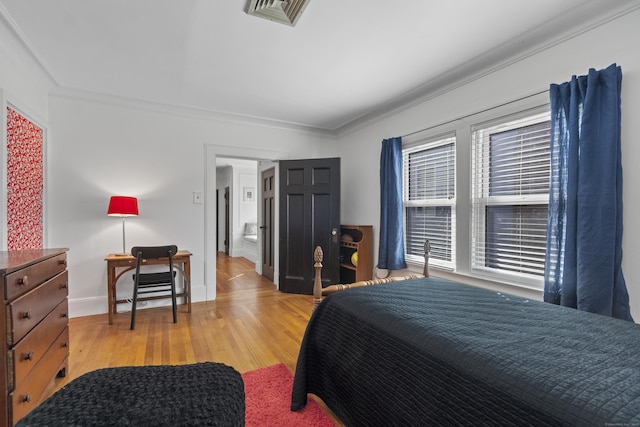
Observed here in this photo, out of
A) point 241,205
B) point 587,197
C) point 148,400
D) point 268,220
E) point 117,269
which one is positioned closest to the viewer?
point 148,400

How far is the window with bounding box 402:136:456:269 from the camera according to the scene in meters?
3.08

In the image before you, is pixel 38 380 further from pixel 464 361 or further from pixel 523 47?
pixel 523 47

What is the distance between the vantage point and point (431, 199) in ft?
10.8

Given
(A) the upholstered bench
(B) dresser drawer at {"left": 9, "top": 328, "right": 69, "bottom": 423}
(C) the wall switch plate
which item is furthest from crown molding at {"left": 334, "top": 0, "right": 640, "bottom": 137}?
(B) dresser drawer at {"left": 9, "top": 328, "right": 69, "bottom": 423}

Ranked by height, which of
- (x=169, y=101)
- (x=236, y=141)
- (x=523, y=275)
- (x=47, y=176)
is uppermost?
(x=169, y=101)

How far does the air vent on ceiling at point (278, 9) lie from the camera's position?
1.88 meters

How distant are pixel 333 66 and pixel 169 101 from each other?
6.88 ft

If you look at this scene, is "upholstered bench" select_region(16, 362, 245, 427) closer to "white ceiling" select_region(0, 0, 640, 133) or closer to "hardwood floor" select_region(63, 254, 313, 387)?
"hardwood floor" select_region(63, 254, 313, 387)

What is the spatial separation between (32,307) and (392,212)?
3125mm

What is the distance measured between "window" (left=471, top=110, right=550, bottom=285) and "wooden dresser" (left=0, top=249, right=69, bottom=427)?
3.21m

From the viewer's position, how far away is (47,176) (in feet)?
10.3

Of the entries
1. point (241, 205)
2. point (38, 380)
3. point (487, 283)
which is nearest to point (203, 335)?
point (38, 380)

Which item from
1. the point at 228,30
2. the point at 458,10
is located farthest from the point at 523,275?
the point at 228,30

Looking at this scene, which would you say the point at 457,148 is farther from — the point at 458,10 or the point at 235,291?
the point at 235,291
